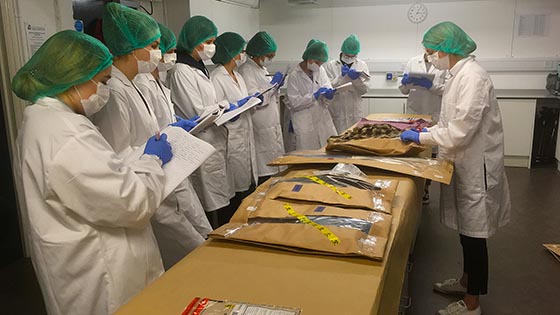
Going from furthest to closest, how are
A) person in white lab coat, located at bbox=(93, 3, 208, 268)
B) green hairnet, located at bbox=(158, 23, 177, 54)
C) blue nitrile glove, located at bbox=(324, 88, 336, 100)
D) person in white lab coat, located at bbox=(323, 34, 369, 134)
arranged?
person in white lab coat, located at bbox=(323, 34, 369, 134) < blue nitrile glove, located at bbox=(324, 88, 336, 100) < green hairnet, located at bbox=(158, 23, 177, 54) < person in white lab coat, located at bbox=(93, 3, 208, 268)

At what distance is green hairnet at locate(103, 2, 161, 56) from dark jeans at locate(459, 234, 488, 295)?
5.59 ft

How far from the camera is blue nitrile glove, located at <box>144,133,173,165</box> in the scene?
1424 mm

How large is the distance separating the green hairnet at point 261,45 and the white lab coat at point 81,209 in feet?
7.60

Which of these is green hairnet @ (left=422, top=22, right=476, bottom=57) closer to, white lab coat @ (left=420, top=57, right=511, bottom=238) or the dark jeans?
white lab coat @ (left=420, top=57, right=511, bottom=238)

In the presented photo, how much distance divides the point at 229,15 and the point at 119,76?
9.70 ft

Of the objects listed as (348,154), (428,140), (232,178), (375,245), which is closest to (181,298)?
(375,245)

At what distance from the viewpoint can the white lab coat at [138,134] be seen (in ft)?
5.32

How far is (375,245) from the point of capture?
3.71 ft

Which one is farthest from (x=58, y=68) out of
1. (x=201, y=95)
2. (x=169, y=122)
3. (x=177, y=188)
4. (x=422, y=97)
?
(x=422, y=97)

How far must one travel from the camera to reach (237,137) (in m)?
3.01

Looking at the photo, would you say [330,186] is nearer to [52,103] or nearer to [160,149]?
[160,149]

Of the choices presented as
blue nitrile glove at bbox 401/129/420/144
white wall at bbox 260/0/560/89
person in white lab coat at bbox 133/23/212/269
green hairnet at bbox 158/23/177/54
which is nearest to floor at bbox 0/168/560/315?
blue nitrile glove at bbox 401/129/420/144

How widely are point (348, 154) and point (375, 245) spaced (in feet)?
3.21

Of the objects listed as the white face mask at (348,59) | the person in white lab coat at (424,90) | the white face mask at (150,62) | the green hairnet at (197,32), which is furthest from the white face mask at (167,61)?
the white face mask at (348,59)
